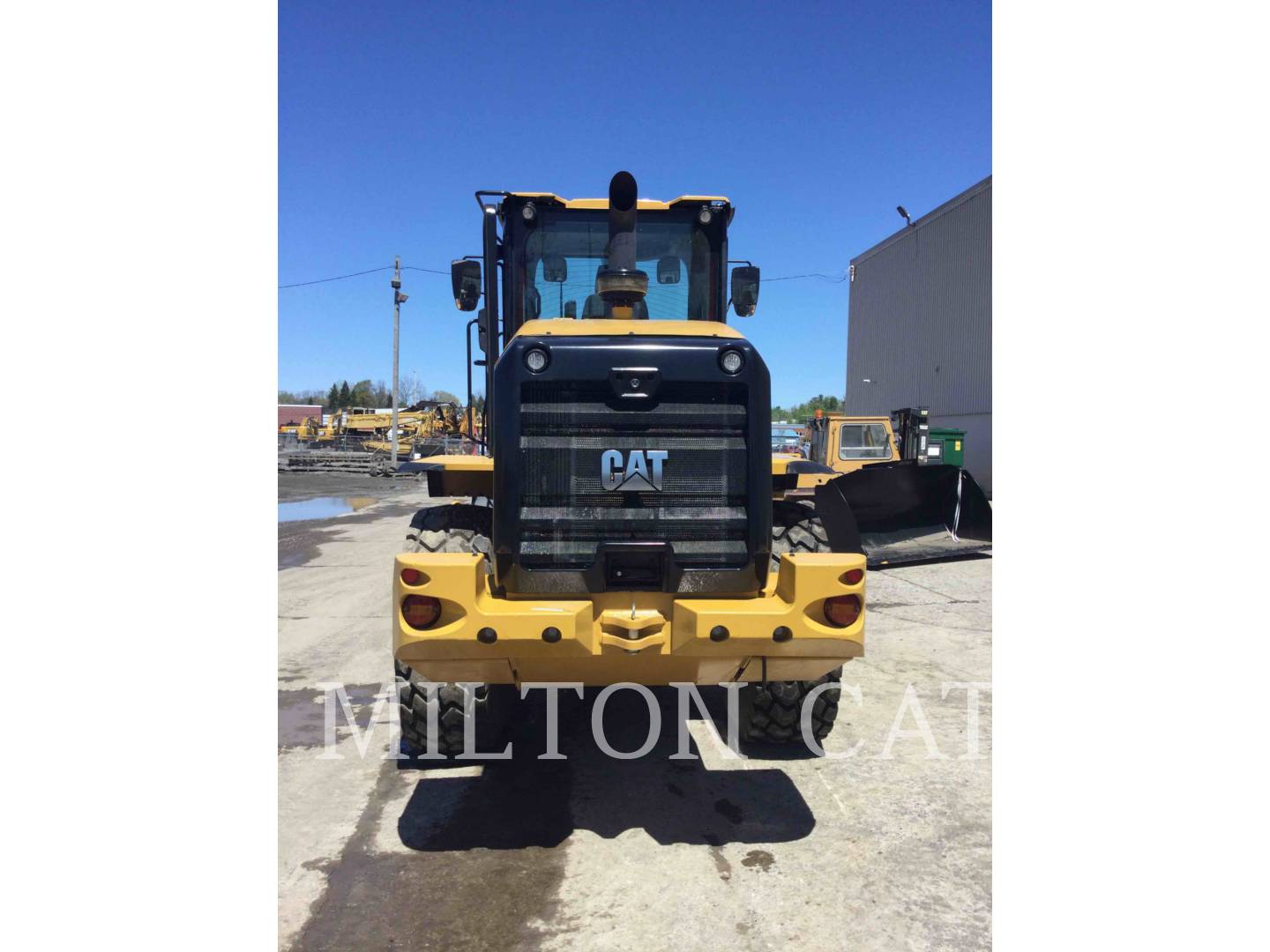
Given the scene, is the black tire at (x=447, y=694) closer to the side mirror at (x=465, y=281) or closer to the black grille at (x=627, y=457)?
the black grille at (x=627, y=457)

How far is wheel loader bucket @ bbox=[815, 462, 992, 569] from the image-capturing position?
33.4 feet

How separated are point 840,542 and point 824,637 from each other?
4.28 meters

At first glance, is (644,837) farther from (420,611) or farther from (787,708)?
(420,611)

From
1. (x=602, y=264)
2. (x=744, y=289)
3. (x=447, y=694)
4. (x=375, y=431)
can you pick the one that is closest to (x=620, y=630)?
(x=447, y=694)

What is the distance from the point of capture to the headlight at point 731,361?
3529 mm

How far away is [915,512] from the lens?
10641 mm

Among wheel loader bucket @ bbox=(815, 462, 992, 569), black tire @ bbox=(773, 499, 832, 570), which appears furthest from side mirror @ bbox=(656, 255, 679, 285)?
wheel loader bucket @ bbox=(815, 462, 992, 569)

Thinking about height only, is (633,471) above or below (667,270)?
below

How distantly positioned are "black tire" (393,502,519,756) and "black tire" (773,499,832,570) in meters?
1.42

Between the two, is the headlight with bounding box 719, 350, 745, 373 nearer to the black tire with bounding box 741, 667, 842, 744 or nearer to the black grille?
the black grille

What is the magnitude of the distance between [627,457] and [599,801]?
1730 millimetres

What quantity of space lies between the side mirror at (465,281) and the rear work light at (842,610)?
2.67 m

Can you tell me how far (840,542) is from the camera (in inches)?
295

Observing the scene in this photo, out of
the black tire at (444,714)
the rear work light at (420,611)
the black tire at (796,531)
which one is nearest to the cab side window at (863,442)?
the black tire at (796,531)
